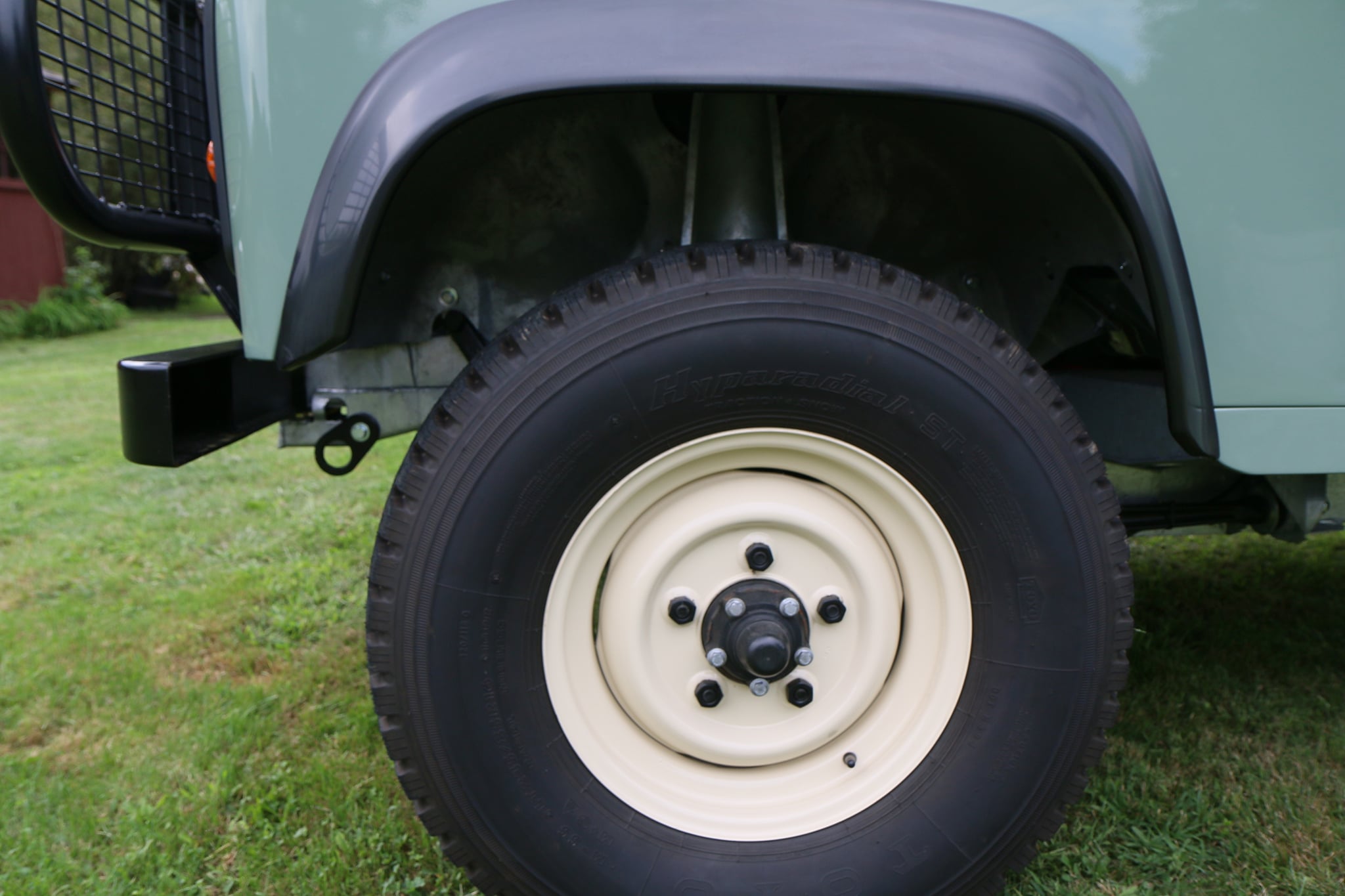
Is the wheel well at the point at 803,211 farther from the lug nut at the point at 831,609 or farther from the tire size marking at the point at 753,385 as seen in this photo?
the lug nut at the point at 831,609

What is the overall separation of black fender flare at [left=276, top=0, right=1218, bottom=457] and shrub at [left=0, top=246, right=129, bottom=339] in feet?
38.1

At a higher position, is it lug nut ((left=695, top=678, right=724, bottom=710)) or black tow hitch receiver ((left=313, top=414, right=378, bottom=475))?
black tow hitch receiver ((left=313, top=414, right=378, bottom=475))

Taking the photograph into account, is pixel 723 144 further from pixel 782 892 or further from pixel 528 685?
pixel 782 892

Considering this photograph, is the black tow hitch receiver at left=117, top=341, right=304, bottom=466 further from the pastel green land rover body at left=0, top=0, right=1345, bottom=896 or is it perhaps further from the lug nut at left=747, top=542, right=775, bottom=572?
the lug nut at left=747, top=542, right=775, bottom=572

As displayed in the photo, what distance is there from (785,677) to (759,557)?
0.64 feet

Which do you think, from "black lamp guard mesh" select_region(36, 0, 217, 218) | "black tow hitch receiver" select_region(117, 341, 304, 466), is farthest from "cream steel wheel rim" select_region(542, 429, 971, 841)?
"black lamp guard mesh" select_region(36, 0, 217, 218)

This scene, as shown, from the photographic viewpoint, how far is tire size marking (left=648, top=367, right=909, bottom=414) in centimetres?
126

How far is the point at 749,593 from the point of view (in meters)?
1.39

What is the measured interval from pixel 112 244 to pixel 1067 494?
5.30ft

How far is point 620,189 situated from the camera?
1.73 meters

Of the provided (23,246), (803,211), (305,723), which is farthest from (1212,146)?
(23,246)

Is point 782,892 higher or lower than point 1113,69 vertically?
lower

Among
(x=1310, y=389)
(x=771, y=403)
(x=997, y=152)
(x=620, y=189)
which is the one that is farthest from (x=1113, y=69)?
(x=620, y=189)

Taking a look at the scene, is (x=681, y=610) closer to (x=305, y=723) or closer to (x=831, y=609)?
(x=831, y=609)
